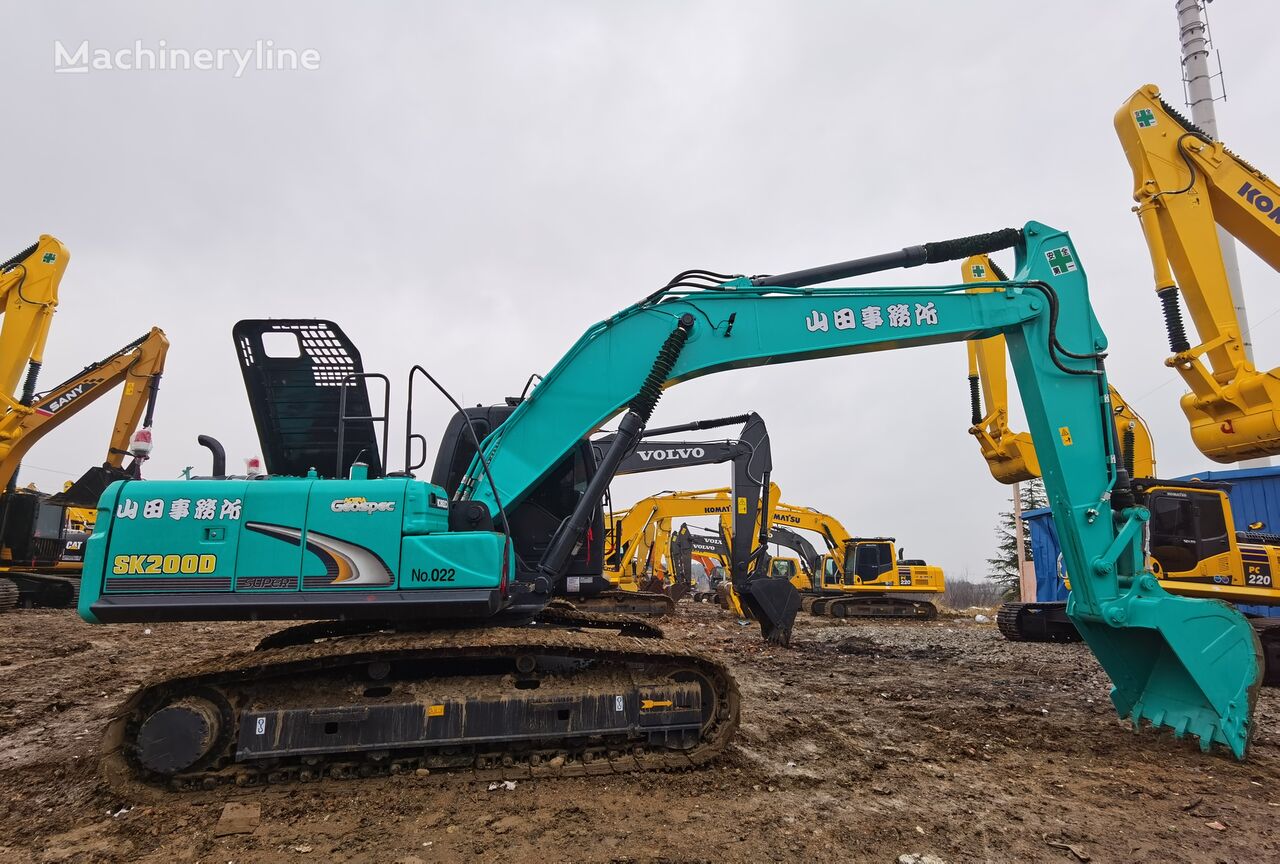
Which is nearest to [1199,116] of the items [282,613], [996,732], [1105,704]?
[1105,704]

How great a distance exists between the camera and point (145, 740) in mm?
4145

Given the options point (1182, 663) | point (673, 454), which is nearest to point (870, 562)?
point (673, 454)

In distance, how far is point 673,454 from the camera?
1673 centimetres

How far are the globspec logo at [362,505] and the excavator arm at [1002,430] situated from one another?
9.04 metres

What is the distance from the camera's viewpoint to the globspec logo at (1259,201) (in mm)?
7375

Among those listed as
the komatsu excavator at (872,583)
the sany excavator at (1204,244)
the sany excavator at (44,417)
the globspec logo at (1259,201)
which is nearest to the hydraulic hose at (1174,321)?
the sany excavator at (1204,244)

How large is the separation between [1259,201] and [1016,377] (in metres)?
4.03

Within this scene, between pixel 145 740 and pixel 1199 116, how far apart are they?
32831 mm

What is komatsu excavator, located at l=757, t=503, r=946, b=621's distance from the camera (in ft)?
67.9

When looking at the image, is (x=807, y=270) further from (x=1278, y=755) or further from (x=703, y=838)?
(x=1278, y=755)

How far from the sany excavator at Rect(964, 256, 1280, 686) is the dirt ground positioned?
3.70m

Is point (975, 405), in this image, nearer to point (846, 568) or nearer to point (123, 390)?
point (846, 568)

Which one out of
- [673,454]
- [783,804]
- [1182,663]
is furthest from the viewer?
[673,454]

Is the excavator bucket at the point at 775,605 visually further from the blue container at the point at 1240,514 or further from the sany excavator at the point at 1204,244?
the blue container at the point at 1240,514
